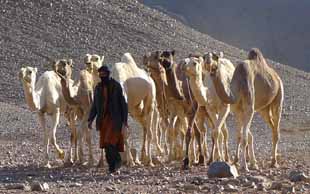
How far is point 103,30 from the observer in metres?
66.4

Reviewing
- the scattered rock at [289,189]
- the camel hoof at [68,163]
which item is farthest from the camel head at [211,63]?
the camel hoof at [68,163]

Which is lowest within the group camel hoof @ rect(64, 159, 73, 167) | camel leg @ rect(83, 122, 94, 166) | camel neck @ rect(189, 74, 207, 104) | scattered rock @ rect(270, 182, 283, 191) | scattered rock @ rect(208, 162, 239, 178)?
scattered rock @ rect(270, 182, 283, 191)

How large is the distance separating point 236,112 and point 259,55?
4.26 feet

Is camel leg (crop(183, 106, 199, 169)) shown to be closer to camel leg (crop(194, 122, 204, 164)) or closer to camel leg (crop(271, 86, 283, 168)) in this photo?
camel leg (crop(194, 122, 204, 164))

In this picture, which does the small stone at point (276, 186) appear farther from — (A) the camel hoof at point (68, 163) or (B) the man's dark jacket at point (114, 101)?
(A) the camel hoof at point (68, 163)

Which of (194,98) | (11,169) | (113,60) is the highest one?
(113,60)

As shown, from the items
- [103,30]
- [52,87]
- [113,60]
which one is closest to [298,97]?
[113,60]

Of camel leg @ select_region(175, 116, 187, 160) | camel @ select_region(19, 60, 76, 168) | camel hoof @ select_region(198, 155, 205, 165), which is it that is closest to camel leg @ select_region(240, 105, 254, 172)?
camel hoof @ select_region(198, 155, 205, 165)

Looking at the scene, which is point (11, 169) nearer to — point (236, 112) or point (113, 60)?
point (236, 112)

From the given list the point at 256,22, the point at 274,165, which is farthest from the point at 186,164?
the point at 256,22

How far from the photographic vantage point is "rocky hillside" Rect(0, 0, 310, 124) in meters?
60.3

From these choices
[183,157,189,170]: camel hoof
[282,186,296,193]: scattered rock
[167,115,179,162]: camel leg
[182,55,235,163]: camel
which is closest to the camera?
[282,186,296,193]: scattered rock

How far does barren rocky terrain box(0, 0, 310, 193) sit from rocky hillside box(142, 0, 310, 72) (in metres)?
41.1

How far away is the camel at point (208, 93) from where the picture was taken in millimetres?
19594
